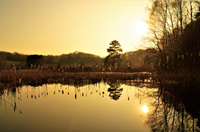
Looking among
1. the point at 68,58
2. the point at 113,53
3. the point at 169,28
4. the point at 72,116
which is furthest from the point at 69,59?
the point at 72,116

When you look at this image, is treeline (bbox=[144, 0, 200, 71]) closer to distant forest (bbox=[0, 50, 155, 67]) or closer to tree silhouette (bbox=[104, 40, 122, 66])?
tree silhouette (bbox=[104, 40, 122, 66])

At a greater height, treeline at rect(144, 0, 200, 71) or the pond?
treeline at rect(144, 0, 200, 71)

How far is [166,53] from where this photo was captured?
16312mm

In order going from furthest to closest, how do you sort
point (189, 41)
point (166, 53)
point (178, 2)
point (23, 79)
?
point (178, 2)
point (166, 53)
point (23, 79)
point (189, 41)

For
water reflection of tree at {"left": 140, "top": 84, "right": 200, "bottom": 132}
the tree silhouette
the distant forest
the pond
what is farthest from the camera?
the distant forest

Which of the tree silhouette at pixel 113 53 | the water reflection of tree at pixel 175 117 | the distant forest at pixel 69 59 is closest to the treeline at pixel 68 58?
the distant forest at pixel 69 59

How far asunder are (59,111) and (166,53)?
596 inches

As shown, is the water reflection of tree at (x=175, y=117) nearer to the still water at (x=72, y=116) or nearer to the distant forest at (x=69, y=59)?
the still water at (x=72, y=116)

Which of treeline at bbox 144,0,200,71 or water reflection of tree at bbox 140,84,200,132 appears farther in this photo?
treeline at bbox 144,0,200,71

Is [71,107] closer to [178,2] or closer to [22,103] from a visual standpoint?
[22,103]

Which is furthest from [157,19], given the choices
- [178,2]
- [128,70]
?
[128,70]

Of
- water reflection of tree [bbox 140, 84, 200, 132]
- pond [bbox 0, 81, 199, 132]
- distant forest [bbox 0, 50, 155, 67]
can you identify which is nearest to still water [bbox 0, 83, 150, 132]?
pond [bbox 0, 81, 199, 132]

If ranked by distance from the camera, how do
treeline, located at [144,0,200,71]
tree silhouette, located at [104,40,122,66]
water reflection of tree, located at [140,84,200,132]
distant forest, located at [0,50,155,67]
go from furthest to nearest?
1. distant forest, located at [0,50,155,67]
2. tree silhouette, located at [104,40,122,66]
3. treeline, located at [144,0,200,71]
4. water reflection of tree, located at [140,84,200,132]

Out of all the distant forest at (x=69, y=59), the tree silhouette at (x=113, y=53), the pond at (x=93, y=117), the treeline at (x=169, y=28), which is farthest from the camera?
the distant forest at (x=69, y=59)
